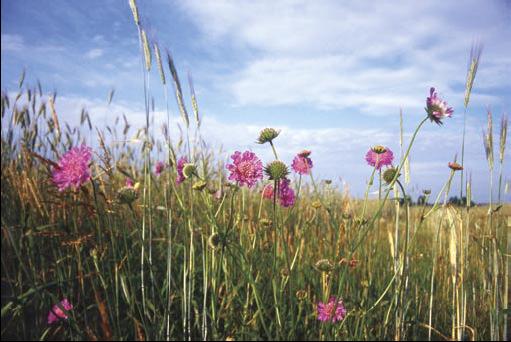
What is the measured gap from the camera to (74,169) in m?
1.47

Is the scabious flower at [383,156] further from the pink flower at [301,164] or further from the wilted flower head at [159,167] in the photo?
the wilted flower head at [159,167]

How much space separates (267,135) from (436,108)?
0.58m

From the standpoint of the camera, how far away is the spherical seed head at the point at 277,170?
4.72ft

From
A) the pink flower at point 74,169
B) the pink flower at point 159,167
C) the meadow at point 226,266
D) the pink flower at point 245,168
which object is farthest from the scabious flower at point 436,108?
the pink flower at point 159,167

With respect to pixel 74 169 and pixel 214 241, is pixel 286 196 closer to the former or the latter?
pixel 214 241

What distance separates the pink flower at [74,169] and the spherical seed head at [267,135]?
0.62 m

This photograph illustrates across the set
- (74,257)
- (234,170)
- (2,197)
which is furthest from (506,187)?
(2,197)

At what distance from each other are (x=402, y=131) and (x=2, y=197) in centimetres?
244

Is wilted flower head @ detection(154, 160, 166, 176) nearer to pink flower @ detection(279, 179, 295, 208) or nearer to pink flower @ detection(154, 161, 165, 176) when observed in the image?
pink flower @ detection(154, 161, 165, 176)

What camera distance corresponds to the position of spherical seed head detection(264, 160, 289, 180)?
56.6 inches

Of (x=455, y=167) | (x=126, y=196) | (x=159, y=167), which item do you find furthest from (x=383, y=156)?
(x=159, y=167)

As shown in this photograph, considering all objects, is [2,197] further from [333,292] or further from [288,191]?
[333,292]

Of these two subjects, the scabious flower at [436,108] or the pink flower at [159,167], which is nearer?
the scabious flower at [436,108]

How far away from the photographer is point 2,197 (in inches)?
104
